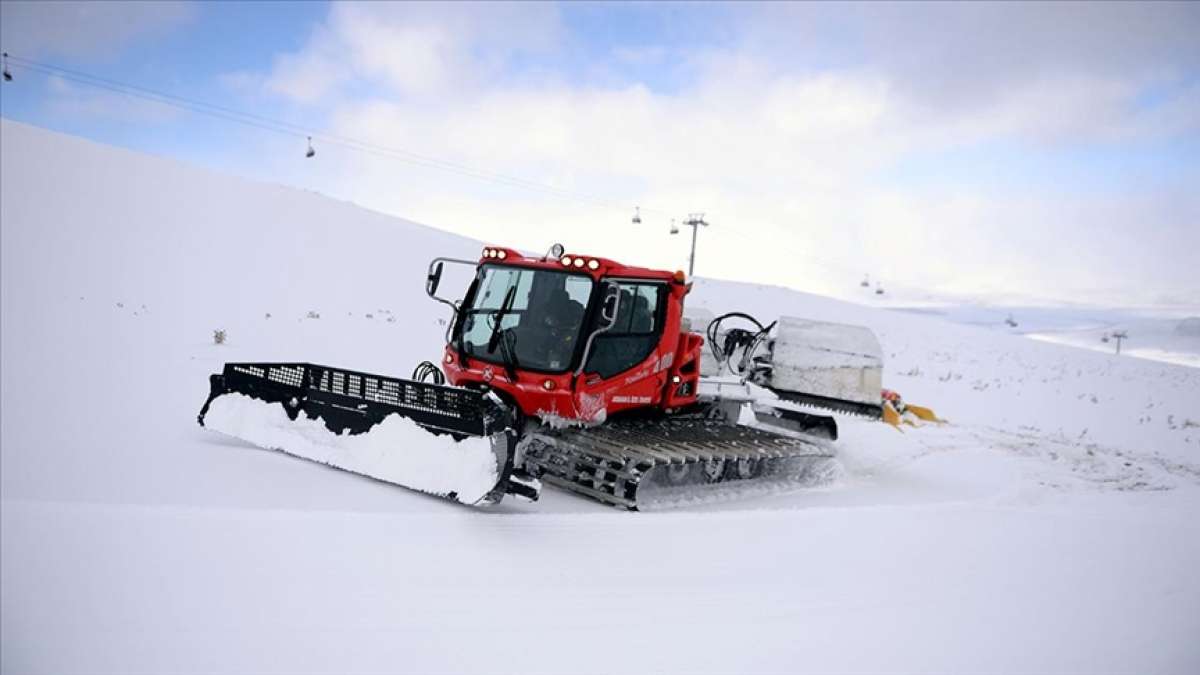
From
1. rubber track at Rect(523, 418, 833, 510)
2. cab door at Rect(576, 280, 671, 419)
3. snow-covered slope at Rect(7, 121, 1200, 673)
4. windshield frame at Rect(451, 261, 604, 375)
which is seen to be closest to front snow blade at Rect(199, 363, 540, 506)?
snow-covered slope at Rect(7, 121, 1200, 673)

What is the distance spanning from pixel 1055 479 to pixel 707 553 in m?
5.77

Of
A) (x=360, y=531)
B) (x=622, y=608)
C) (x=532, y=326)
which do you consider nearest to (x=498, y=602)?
(x=622, y=608)

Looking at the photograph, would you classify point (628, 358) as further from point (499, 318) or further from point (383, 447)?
point (383, 447)

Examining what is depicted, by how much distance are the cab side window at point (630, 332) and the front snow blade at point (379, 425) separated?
5.84 feet

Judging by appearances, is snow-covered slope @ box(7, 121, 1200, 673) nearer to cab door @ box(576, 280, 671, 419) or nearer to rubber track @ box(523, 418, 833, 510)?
rubber track @ box(523, 418, 833, 510)

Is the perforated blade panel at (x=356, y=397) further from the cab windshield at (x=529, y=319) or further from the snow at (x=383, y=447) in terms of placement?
the cab windshield at (x=529, y=319)

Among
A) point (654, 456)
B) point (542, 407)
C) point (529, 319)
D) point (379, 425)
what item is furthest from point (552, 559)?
point (529, 319)

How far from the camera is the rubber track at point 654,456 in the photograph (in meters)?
6.39

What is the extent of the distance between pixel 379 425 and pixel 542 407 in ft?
4.94

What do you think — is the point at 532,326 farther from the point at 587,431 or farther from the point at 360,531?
the point at 360,531

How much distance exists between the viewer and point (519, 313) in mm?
7594

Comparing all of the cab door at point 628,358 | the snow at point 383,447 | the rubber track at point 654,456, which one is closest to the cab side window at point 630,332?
the cab door at point 628,358

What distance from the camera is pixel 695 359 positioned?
8766 millimetres

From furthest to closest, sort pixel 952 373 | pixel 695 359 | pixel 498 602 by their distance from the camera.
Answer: pixel 952 373, pixel 695 359, pixel 498 602
